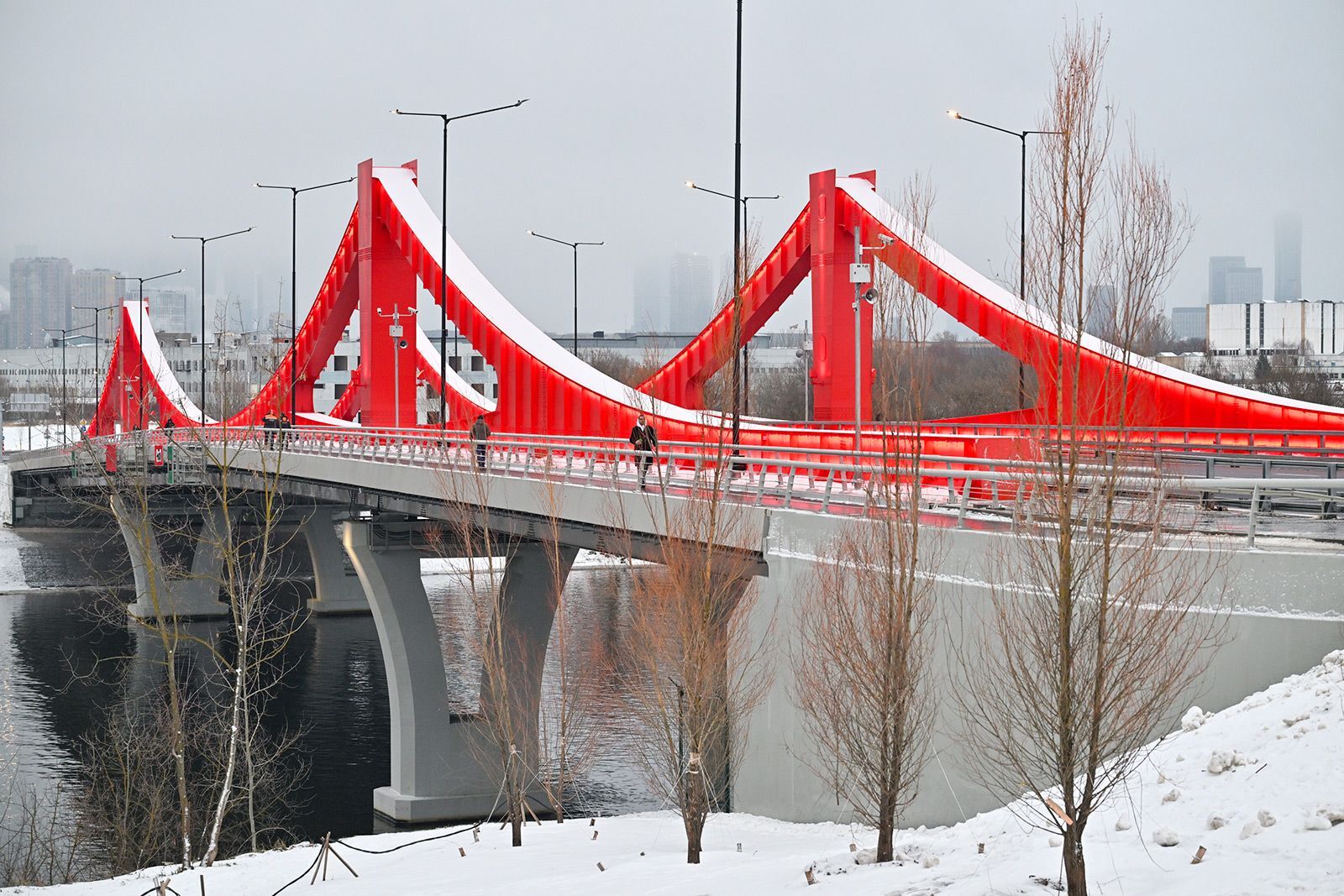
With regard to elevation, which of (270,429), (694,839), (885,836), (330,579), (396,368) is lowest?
(330,579)

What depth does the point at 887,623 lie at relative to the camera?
12992mm

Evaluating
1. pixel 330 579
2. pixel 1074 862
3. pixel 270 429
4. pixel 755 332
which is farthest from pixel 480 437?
pixel 330 579

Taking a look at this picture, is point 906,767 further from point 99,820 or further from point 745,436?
point 99,820

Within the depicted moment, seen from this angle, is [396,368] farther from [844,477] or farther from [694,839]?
[694,839]

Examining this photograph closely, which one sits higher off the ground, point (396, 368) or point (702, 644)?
point (396, 368)

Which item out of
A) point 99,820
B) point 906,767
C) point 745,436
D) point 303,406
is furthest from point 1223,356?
point 906,767

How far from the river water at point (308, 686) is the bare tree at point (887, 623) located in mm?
16774

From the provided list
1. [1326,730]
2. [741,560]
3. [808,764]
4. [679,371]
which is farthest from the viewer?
[679,371]

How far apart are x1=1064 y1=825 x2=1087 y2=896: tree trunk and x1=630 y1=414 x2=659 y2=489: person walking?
10215 mm

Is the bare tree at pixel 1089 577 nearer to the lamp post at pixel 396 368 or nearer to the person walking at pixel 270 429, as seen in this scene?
the person walking at pixel 270 429

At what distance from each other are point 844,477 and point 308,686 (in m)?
30.3

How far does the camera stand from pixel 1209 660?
436 inches

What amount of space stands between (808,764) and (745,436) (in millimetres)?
13914

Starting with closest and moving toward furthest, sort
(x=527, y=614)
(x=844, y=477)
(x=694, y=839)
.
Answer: (x=694, y=839) → (x=844, y=477) → (x=527, y=614)
